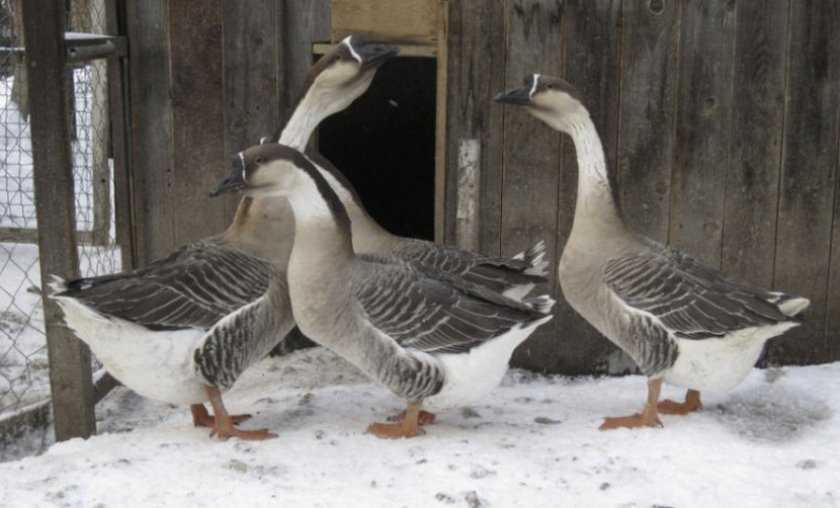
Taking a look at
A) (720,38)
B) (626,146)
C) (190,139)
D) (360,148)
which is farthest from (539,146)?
(360,148)

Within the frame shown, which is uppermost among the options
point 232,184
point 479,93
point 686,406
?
point 479,93

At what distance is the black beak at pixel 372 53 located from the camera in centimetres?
432

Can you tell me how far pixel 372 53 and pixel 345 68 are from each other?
133 millimetres

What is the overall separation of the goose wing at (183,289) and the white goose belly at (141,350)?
0.14ft

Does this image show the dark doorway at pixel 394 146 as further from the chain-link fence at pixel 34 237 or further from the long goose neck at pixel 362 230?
the long goose neck at pixel 362 230

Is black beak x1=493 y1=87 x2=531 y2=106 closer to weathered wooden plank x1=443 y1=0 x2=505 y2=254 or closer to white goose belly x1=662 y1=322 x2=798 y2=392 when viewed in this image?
weathered wooden plank x1=443 y1=0 x2=505 y2=254

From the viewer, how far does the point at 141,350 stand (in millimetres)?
3889

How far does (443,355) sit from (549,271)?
53.3 inches

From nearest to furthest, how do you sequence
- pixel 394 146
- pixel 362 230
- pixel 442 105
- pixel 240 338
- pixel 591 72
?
pixel 240 338, pixel 362 230, pixel 591 72, pixel 442 105, pixel 394 146

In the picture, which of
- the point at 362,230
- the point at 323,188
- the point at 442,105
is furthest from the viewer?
the point at 442,105

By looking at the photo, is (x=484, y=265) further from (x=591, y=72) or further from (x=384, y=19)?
(x=384, y=19)

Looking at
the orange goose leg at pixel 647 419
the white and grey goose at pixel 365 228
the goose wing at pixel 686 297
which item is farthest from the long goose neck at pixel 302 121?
the orange goose leg at pixel 647 419

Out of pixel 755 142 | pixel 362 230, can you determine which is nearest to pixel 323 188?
pixel 362 230

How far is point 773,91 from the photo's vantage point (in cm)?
487
